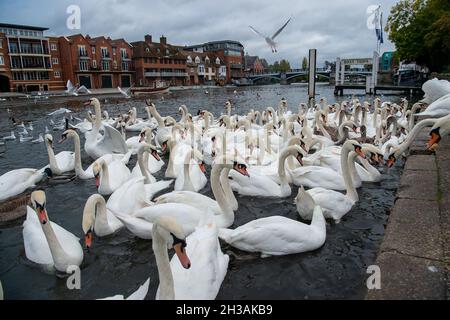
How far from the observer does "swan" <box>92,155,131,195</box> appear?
675cm

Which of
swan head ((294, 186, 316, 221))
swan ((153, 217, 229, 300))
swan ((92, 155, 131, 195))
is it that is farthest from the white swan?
swan ((92, 155, 131, 195))

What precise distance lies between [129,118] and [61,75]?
55481 mm

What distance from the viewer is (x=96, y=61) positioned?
231 ft

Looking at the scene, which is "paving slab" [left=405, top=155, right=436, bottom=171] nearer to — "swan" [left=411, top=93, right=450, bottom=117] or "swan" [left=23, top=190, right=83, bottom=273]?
"swan" [left=411, top=93, right=450, bottom=117]

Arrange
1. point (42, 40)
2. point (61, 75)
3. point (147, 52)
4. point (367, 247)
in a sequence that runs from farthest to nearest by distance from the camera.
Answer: point (147, 52)
point (61, 75)
point (42, 40)
point (367, 247)

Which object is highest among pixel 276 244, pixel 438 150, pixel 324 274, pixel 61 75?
pixel 61 75

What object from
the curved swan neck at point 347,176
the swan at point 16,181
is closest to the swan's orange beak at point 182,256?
the curved swan neck at point 347,176

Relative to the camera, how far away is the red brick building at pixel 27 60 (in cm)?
5672

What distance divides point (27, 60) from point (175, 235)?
225ft

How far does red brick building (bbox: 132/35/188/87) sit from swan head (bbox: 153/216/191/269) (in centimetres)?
7665

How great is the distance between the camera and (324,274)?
15.0 feet
